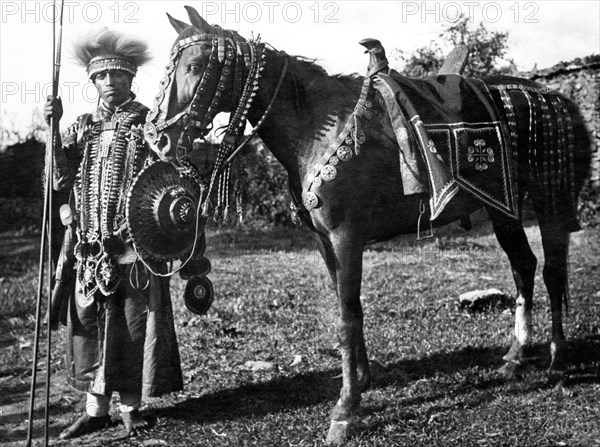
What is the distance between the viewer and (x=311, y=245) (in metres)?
11.4

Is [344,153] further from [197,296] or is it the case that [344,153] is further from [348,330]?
[197,296]

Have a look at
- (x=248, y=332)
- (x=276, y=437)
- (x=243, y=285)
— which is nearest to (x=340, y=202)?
(x=276, y=437)

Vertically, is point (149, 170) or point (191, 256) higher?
point (149, 170)

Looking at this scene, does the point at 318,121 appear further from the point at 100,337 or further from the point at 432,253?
the point at 432,253

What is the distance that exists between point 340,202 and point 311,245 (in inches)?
281

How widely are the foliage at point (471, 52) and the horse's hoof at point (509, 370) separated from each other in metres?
4.64

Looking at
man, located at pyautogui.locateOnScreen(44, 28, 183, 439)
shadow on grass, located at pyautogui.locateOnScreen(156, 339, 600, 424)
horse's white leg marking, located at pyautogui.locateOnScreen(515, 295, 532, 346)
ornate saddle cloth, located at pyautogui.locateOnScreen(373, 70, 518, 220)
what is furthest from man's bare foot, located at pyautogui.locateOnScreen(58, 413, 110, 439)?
horse's white leg marking, located at pyautogui.locateOnScreen(515, 295, 532, 346)

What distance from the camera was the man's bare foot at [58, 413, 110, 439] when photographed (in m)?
4.77

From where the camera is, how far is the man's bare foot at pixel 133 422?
4727 mm

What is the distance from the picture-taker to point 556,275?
17.0ft

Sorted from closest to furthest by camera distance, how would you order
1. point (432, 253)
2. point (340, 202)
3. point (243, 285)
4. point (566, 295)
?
1. point (340, 202)
2. point (566, 295)
3. point (243, 285)
4. point (432, 253)

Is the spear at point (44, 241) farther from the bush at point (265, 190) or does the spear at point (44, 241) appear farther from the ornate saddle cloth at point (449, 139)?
the bush at point (265, 190)

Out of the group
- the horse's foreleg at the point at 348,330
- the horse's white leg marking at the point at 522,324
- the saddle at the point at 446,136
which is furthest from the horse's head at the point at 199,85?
the horse's white leg marking at the point at 522,324

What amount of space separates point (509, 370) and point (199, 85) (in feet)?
9.73
